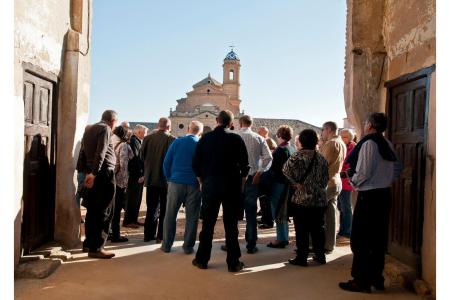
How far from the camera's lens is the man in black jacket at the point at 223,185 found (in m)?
5.39

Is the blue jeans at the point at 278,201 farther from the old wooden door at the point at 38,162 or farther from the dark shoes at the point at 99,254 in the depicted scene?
the old wooden door at the point at 38,162

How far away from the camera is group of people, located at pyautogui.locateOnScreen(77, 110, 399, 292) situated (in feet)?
15.3

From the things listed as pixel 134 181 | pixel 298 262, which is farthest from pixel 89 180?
pixel 298 262

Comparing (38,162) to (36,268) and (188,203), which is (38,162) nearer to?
(36,268)

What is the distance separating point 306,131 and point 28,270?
11.6ft

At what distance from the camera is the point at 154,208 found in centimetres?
701

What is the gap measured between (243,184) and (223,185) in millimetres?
678

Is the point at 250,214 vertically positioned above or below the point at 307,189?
below

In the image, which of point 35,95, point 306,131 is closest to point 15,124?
point 35,95

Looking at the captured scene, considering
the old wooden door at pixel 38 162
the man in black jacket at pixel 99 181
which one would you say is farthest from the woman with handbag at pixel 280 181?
the old wooden door at pixel 38 162

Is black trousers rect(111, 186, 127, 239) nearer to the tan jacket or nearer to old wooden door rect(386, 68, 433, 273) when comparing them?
the tan jacket

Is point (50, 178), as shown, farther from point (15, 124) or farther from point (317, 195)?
point (317, 195)

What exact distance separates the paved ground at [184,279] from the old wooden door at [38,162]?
1.81 feet

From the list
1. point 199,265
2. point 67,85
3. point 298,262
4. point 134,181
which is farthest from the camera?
point 134,181
